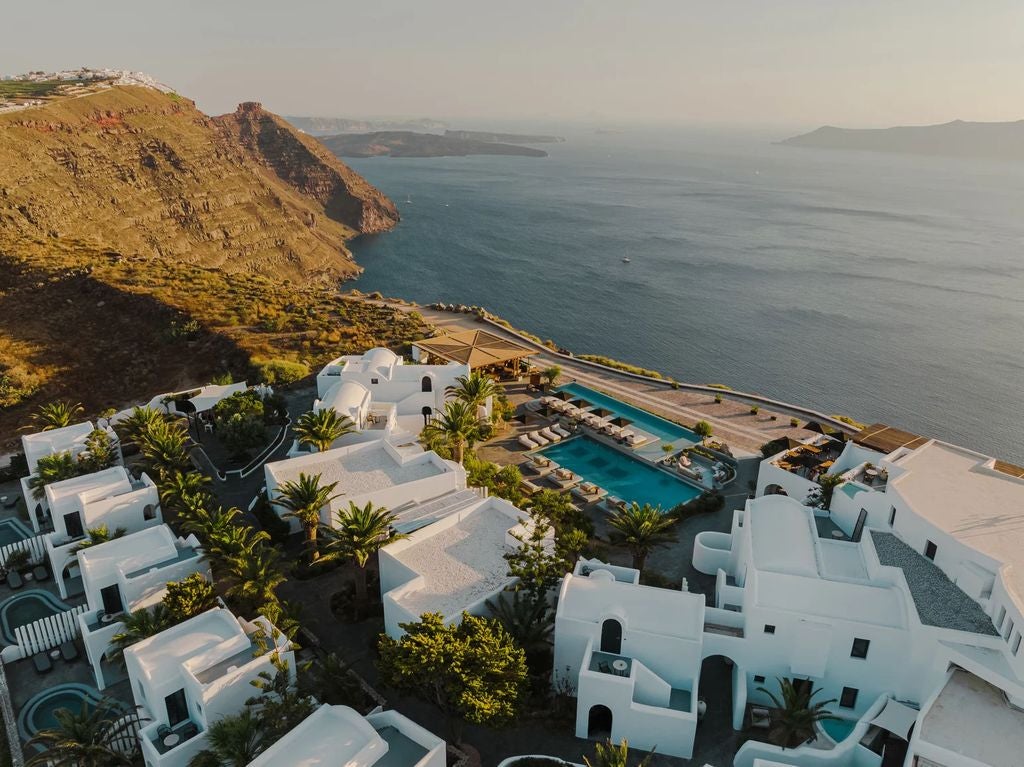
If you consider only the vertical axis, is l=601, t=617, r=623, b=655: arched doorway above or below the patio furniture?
above

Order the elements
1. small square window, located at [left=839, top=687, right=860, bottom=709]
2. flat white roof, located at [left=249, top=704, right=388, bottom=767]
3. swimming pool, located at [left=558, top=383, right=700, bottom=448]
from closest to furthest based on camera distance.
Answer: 1. flat white roof, located at [left=249, top=704, right=388, bottom=767]
2. small square window, located at [left=839, top=687, right=860, bottom=709]
3. swimming pool, located at [left=558, top=383, right=700, bottom=448]

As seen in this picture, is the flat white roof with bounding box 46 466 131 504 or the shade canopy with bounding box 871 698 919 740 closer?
the shade canopy with bounding box 871 698 919 740

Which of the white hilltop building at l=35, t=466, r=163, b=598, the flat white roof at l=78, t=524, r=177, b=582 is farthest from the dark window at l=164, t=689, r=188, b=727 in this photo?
the white hilltop building at l=35, t=466, r=163, b=598

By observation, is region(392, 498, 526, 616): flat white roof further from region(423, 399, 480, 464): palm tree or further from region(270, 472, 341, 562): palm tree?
region(423, 399, 480, 464): palm tree

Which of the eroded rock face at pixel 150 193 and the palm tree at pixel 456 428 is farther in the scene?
the eroded rock face at pixel 150 193

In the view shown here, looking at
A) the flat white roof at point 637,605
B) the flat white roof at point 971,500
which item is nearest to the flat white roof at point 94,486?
the flat white roof at point 637,605

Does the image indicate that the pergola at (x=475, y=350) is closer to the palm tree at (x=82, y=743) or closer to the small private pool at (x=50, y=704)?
the small private pool at (x=50, y=704)

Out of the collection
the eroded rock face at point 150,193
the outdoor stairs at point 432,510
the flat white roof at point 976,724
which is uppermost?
the eroded rock face at point 150,193
